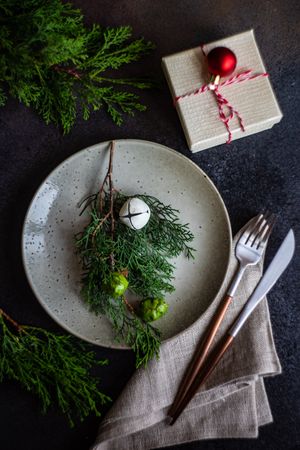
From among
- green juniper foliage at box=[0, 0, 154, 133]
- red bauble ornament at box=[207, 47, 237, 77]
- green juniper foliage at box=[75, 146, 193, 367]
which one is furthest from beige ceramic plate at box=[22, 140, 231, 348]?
red bauble ornament at box=[207, 47, 237, 77]

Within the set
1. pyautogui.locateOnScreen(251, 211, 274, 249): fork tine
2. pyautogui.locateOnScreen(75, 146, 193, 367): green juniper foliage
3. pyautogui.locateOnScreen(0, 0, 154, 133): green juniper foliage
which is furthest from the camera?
pyautogui.locateOnScreen(251, 211, 274, 249): fork tine

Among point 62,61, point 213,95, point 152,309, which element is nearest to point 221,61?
point 213,95

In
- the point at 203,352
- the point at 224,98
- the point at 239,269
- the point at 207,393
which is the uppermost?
the point at 224,98

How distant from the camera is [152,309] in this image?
1314 millimetres

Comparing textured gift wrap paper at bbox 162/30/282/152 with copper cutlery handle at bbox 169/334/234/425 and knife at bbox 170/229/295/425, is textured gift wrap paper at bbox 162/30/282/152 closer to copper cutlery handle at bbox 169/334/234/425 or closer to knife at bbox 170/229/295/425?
knife at bbox 170/229/295/425

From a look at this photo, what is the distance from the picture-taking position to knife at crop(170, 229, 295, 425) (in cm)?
142

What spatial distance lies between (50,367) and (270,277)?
2.23 feet

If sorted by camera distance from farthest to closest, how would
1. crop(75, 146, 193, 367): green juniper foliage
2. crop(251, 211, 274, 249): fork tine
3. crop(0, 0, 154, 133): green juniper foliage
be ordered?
crop(251, 211, 274, 249): fork tine < crop(75, 146, 193, 367): green juniper foliage < crop(0, 0, 154, 133): green juniper foliage

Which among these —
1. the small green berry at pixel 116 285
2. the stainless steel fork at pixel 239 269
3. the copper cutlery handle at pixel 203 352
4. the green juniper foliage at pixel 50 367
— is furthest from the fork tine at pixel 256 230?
the green juniper foliage at pixel 50 367

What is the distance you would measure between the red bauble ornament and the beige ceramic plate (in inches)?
9.9

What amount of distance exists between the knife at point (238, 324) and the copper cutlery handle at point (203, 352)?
1 centimetres

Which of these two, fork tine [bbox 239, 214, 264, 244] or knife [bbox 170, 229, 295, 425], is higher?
fork tine [bbox 239, 214, 264, 244]

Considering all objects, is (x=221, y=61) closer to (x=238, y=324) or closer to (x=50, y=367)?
(x=238, y=324)

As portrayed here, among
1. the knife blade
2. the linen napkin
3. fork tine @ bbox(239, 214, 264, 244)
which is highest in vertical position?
fork tine @ bbox(239, 214, 264, 244)
